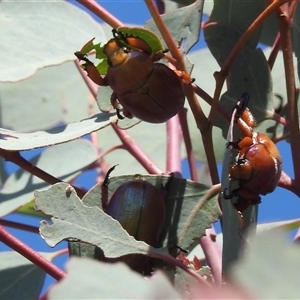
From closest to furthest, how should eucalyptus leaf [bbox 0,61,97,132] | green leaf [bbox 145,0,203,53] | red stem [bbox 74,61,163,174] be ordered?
green leaf [bbox 145,0,203,53] → red stem [bbox 74,61,163,174] → eucalyptus leaf [bbox 0,61,97,132]

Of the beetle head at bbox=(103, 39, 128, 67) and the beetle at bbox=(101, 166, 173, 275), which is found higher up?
the beetle head at bbox=(103, 39, 128, 67)

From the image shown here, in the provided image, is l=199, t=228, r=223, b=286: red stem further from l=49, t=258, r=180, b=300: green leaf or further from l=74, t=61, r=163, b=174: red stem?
l=49, t=258, r=180, b=300: green leaf

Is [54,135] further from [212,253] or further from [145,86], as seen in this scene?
[212,253]

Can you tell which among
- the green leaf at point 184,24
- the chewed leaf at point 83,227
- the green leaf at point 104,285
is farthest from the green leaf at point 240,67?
the green leaf at point 104,285

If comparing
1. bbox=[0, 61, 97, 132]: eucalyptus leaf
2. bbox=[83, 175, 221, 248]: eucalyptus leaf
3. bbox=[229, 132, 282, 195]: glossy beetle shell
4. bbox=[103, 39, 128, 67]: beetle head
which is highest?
bbox=[103, 39, 128, 67]: beetle head

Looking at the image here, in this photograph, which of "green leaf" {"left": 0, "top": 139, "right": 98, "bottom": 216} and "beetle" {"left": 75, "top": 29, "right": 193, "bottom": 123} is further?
"green leaf" {"left": 0, "top": 139, "right": 98, "bottom": 216}

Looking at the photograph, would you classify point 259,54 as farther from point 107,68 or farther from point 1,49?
point 1,49

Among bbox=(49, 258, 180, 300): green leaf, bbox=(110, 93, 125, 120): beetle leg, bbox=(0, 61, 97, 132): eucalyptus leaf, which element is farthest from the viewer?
bbox=(0, 61, 97, 132): eucalyptus leaf

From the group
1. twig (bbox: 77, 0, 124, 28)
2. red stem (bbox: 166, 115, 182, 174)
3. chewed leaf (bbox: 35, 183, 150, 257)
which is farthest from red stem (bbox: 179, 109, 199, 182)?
chewed leaf (bbox: 35, 183, 150, 257)

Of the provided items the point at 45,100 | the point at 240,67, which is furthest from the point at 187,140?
the point at 45,100
